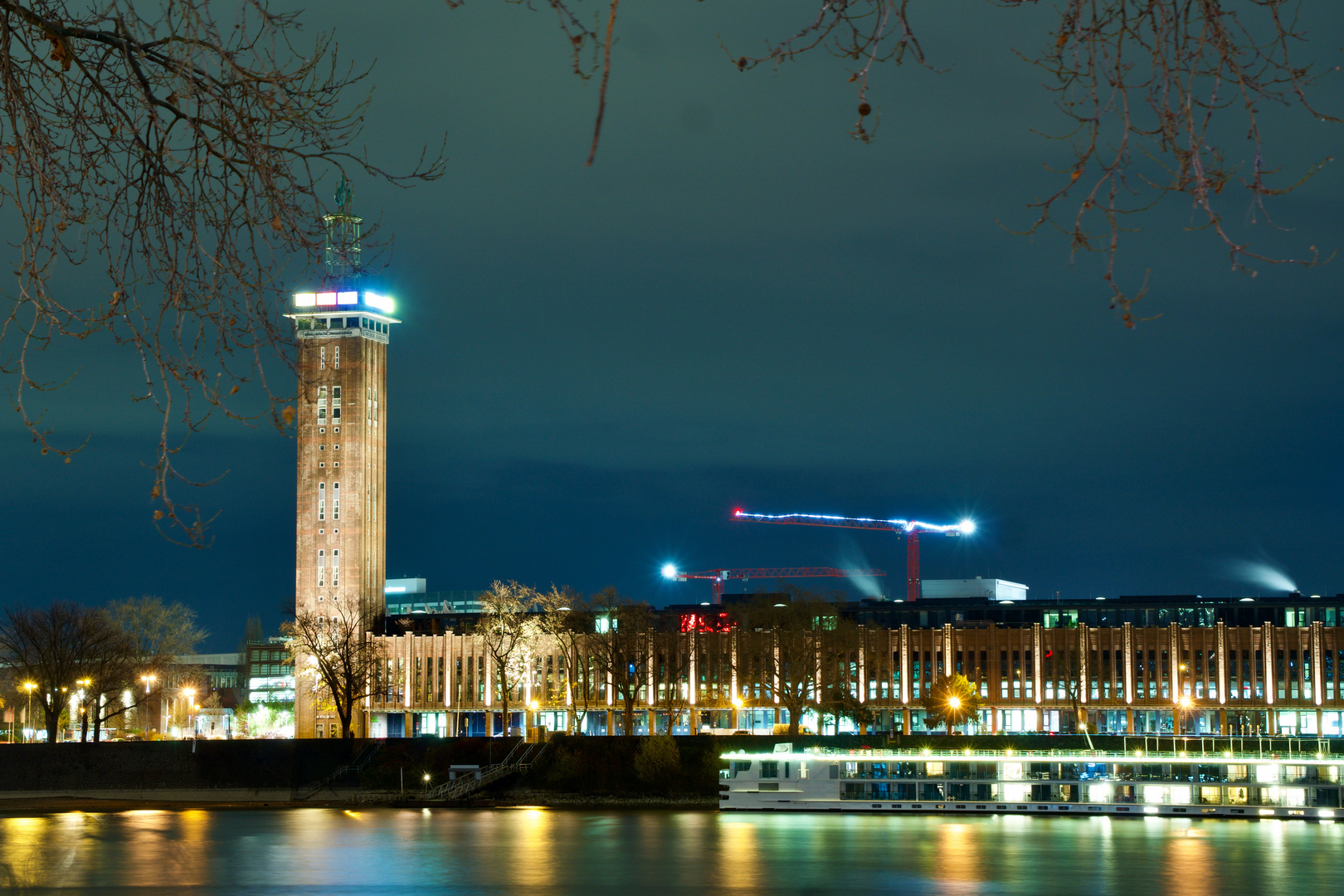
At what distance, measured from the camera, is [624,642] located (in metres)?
126

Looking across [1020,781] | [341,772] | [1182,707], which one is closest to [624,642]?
[341,772]

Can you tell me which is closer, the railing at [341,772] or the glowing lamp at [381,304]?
the railing at [341,772]

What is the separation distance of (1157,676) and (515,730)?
192ft

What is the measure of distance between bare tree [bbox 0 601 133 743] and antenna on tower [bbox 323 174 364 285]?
123725 millimetres

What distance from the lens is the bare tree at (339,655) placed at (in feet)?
446

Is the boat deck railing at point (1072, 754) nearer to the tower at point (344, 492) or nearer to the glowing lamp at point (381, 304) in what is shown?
the tower at point (344, 492)

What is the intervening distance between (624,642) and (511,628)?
39.1 ft

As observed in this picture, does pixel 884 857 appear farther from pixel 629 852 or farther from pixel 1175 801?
pixel 1175 801

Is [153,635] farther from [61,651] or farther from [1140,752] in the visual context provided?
[1140,752]

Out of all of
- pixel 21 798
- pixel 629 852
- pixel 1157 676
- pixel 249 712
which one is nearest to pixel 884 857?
pixel 629 852


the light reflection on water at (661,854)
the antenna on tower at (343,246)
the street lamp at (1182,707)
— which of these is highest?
the antenna on tower at (343,246)

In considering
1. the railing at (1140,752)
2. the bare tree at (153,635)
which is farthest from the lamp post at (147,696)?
the railing at (1140,752)

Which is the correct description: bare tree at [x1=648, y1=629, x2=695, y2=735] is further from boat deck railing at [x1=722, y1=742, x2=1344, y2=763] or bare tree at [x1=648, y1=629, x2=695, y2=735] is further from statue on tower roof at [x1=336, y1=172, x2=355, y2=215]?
statue on tower roof at [x1=336, y1=172, x2=355, y2=215]

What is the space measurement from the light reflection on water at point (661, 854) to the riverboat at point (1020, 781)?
155cm
